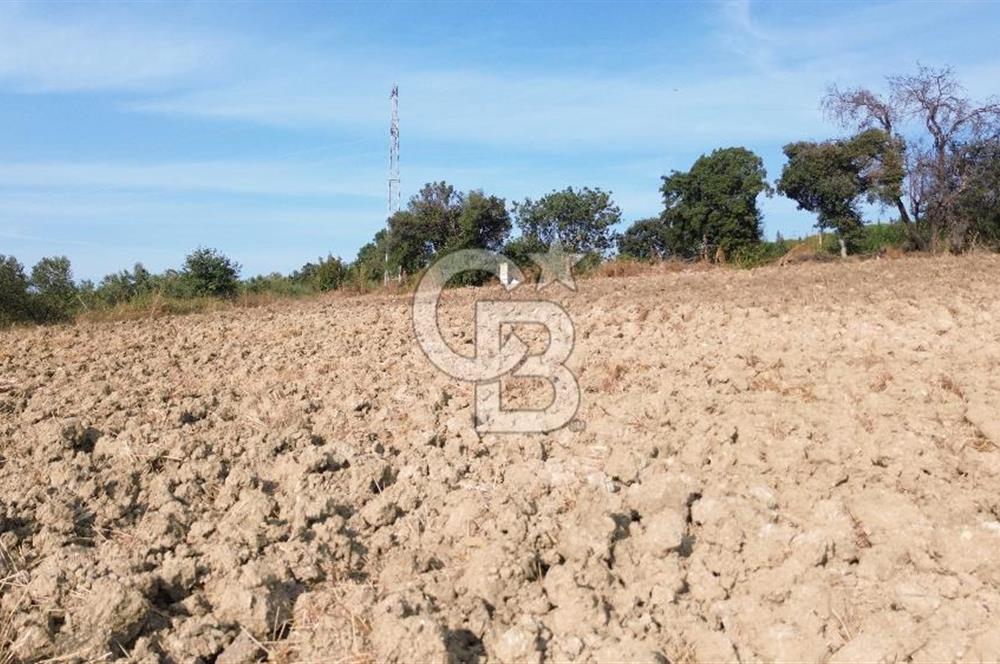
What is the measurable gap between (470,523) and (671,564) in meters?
0.80

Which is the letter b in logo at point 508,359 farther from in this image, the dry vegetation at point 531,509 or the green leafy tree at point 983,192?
the green leafy tree at point 983,192

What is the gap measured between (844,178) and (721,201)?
316cm

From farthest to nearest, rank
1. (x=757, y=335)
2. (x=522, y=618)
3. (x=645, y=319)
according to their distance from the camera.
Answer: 1. (x=645, y=319)
2. (x=757, y=335)
3. (x=522, y=618)

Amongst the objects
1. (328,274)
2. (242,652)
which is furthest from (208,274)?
(242,652)

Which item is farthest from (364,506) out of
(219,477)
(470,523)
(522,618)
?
(522,618)

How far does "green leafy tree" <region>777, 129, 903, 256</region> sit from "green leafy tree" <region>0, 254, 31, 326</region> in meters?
14.8

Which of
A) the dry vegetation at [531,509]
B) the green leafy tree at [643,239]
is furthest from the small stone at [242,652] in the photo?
the green leafy tree at [643,239]

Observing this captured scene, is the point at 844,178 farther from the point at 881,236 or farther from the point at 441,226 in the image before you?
the point at 441,226

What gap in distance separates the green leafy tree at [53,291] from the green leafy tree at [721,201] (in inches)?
534

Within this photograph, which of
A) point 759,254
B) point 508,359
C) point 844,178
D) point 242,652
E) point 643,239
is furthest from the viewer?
point 643,239

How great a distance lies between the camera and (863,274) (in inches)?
325

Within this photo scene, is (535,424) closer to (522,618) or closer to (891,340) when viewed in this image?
(522,618)

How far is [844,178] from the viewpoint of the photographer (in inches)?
706

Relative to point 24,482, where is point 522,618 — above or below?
below
